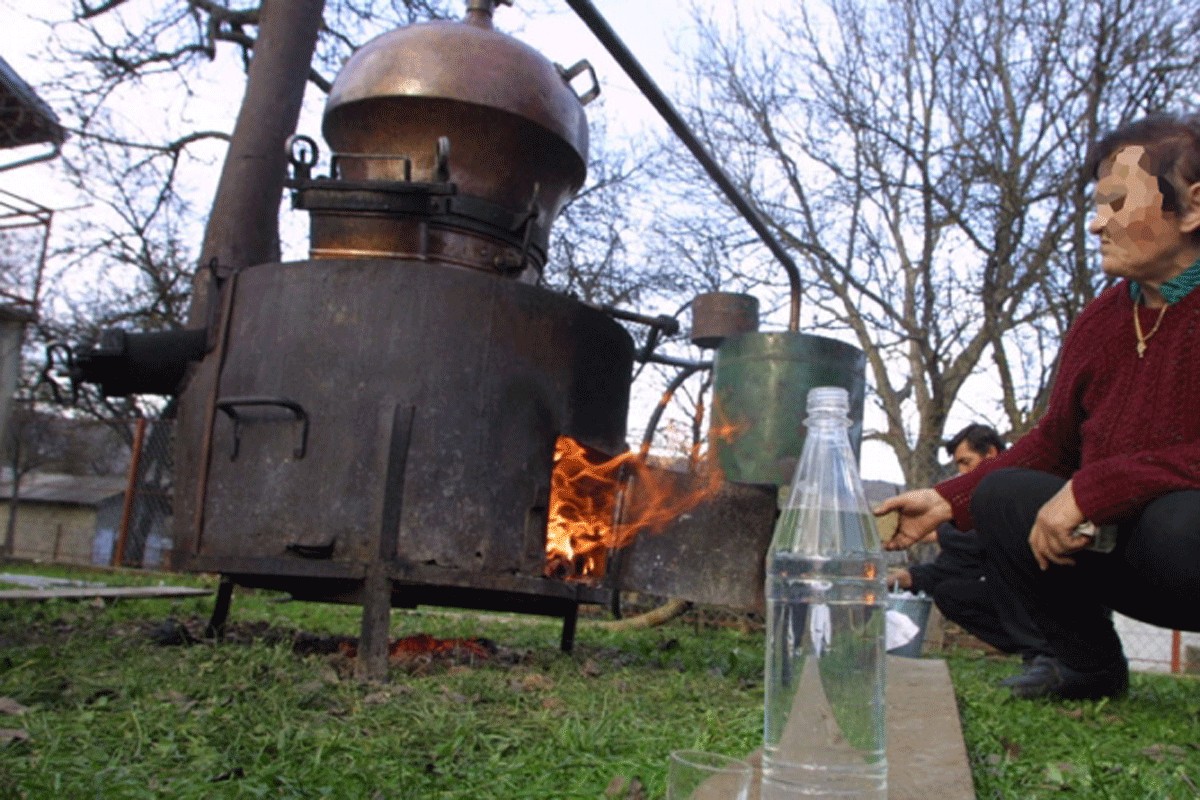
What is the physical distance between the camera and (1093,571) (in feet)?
9.75

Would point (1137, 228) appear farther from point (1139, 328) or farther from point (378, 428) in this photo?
point (378, 428)

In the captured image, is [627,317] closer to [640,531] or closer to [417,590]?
[640,531]

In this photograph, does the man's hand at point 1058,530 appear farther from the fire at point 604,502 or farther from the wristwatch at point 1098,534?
the fire at point 604,502

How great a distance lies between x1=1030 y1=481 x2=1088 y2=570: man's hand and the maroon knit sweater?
38 mm

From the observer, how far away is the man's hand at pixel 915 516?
285 centimetres

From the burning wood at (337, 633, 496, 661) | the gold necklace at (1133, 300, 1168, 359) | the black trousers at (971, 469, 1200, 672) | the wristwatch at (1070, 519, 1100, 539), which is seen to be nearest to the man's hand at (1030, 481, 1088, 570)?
the wristwatch at (1070, 519, 1100, 539)

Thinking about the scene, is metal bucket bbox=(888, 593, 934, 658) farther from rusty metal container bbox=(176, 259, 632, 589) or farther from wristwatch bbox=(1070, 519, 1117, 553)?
wristwatch bbox=(1070, 519, 1117, 553)

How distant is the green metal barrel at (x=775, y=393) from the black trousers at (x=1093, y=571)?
317 centimetres

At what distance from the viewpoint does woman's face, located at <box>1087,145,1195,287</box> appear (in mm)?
2609

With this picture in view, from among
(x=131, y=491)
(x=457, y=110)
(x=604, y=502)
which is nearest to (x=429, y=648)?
(x=604, y=502)

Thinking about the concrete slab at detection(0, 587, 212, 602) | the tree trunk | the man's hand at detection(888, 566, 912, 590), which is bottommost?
the concrete slab at detection(0, 587, 212, 602)

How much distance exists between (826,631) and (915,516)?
80cm

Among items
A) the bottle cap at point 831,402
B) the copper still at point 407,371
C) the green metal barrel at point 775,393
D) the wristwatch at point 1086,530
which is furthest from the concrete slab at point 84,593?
the wristwatch at point 1086,530

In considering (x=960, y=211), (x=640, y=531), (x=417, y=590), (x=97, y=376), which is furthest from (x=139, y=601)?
(x=960, y=211)
